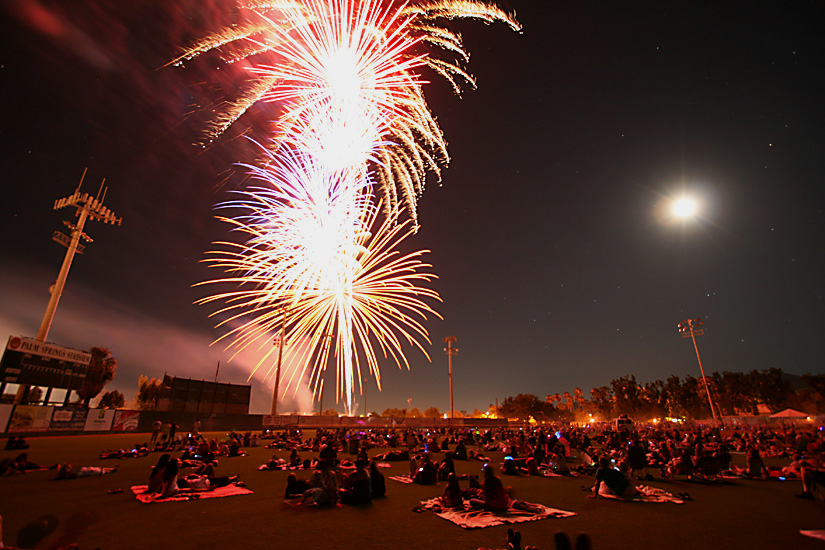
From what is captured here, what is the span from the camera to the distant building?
2005 inches

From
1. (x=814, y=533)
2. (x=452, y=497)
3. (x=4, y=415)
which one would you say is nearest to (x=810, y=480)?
(x=814, y=533)

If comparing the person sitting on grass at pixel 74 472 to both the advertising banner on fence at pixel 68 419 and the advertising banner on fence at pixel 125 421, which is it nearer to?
the advertising banner on fence at pixel 68 419

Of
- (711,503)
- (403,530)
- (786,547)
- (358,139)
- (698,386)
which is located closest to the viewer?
(786,547)

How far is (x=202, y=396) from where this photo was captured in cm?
5394

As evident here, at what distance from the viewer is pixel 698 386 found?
100 metres

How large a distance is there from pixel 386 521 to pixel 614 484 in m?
6.75

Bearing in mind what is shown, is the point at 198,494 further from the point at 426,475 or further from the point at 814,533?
the point at 814,533

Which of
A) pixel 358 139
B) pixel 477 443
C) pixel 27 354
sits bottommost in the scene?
pixel 477 443

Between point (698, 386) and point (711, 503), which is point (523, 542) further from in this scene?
point (698, 386)

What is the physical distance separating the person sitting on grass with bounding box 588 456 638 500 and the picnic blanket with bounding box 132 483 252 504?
10.3 metres

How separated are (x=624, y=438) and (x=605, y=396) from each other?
346ft

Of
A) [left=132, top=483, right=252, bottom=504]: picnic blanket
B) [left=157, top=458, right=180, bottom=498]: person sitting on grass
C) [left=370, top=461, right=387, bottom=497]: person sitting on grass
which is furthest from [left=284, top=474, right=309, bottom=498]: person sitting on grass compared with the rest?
[left=157, top=458, right=180, bottom=498]: person sitting on grass

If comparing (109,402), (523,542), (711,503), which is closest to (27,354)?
(523,542)

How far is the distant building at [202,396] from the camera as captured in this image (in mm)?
50938
